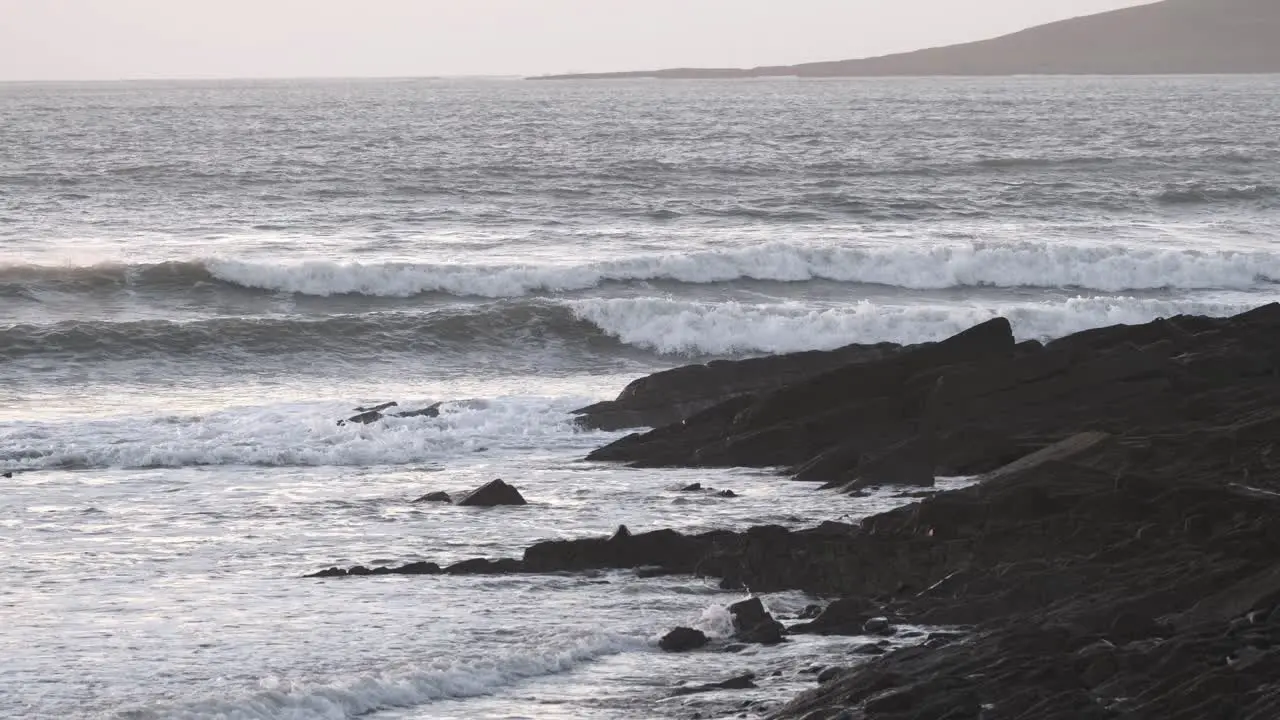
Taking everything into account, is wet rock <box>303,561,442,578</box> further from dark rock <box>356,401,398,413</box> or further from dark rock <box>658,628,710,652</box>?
dark rock <box>356,401,398,413</box>

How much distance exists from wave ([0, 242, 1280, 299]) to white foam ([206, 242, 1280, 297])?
21mm

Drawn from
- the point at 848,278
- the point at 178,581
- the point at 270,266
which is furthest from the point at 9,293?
the point at 178,581

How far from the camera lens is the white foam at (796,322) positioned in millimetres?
28656

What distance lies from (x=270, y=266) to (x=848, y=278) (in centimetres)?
1165

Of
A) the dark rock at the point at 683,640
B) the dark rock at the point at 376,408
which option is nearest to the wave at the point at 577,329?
the dark rock at the point at 376,408

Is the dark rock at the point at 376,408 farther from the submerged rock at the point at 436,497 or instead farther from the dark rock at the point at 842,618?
the dark rock at the point at 842,618

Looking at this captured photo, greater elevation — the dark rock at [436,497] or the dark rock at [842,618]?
the dark rock at [842,618]

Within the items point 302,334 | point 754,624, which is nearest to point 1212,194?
point 302,334

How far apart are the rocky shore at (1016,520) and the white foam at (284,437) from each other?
1.09 meters

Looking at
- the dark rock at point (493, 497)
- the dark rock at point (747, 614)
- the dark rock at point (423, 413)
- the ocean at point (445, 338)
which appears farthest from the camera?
the dark rock at point (423, 413)

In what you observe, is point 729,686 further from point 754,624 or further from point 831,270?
point 831,270

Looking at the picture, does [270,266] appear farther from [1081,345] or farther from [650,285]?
[1081,345]

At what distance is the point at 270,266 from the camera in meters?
33.8

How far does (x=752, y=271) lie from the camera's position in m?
34.9
